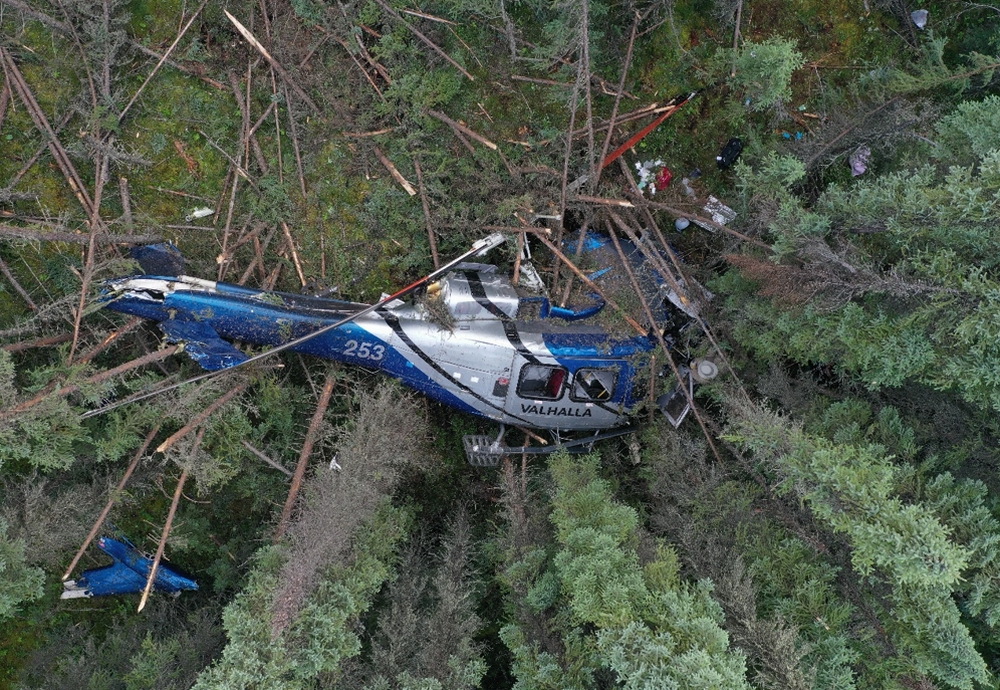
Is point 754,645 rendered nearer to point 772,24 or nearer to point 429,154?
point 429,154

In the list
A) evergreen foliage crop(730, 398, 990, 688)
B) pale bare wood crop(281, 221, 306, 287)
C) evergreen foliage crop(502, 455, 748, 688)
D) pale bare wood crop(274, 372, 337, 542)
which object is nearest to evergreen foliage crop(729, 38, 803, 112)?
evergreen foliage crop(730, 398, 990, 688)

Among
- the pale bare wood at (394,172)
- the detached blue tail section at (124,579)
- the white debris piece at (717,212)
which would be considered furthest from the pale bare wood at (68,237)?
the white debris piece at (717,212)

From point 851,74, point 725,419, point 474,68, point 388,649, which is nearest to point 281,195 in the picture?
point 474,68

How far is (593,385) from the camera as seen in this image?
6820 millimetres

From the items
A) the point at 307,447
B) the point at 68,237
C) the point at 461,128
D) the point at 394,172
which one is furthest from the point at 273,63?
the point at 307,447

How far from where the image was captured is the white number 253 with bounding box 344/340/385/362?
6496mm

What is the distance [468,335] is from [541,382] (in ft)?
2.85

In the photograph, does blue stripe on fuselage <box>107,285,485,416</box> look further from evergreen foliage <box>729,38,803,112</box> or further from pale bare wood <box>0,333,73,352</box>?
evergreen foliage <box>729,38,803,112</box>

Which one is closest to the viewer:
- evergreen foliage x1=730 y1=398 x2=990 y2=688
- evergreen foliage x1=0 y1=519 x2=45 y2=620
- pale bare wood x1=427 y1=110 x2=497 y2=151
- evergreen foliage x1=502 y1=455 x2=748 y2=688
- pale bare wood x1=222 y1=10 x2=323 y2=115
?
evergreen foliage x1=730 y1=398 x2=990 y2=688

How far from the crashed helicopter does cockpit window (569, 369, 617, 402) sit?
11mm

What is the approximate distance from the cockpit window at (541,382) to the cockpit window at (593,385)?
145 millimetres

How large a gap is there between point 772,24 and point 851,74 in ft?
3.34

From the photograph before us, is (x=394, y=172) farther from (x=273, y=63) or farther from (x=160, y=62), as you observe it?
(x=160, y=62)

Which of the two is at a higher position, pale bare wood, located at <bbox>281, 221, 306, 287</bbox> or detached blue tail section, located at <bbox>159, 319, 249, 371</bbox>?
pale bare wood, located at <bbox>281, 221, 306, 287</bbox>
